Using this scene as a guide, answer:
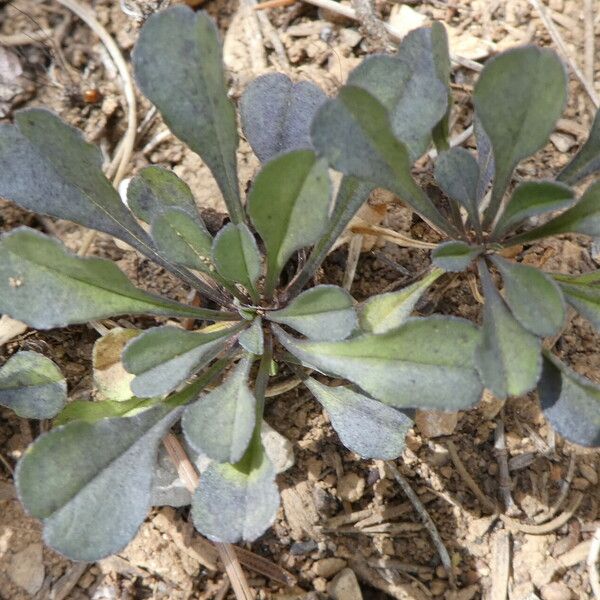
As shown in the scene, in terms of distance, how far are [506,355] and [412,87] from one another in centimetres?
60

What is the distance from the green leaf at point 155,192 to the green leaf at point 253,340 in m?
0.32

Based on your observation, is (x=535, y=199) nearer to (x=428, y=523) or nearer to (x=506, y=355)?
(x=506, y=355)

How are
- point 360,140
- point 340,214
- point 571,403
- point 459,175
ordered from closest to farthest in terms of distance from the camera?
1. point 360,140
2. point 571,403
3. point 459,175
4. point 340,214

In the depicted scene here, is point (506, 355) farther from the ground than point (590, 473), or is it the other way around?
point (506, 355)

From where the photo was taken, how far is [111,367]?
6.30 feet

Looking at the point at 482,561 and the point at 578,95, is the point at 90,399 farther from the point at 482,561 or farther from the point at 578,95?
the point at 578,95

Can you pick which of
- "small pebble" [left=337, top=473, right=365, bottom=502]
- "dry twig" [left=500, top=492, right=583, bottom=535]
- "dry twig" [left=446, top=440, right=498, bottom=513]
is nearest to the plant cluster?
"small pebble" [left=337, top=473, right=365, bottom=502]

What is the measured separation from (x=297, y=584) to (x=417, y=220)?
3.33 ft

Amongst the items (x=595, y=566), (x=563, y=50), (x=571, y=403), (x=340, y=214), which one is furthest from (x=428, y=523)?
(x=563, y=50)

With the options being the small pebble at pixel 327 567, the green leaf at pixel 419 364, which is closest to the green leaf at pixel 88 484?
the green leaf at pixel 419 364

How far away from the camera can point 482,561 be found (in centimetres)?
199

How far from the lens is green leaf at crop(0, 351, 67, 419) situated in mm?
1797

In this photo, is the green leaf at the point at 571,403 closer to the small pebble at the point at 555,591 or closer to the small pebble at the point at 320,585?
the small pebble at the point at 555,591

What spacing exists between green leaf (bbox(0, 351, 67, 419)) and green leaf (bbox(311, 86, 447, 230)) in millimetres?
857
